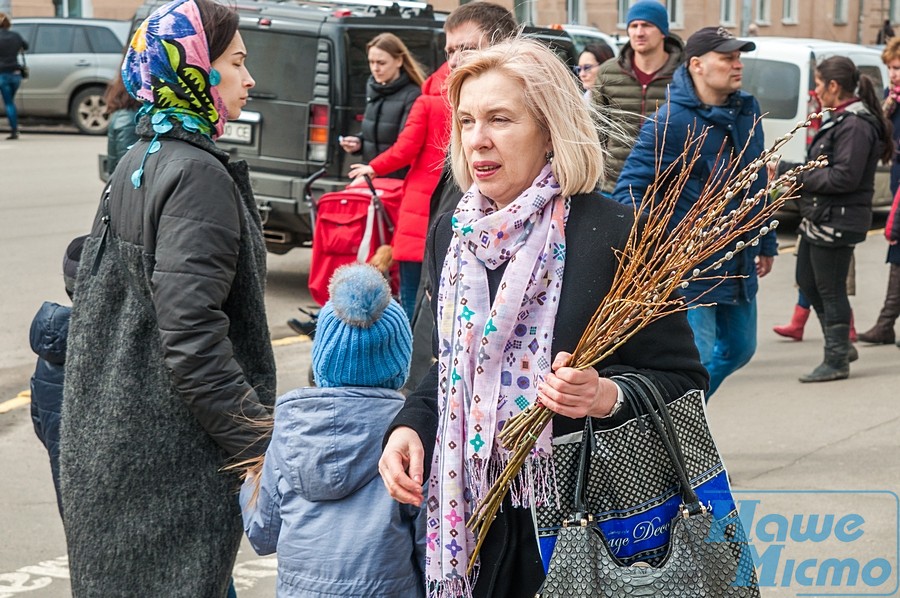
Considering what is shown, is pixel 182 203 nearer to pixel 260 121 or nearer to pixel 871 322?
pixel 260 121

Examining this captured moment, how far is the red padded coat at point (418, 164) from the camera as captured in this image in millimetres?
6895

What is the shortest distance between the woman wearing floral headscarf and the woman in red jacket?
3631 millimetres

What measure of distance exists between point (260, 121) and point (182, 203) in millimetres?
6945

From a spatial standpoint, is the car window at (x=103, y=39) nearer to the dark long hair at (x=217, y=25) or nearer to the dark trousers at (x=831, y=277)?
the dark trousers at (x=831, y=277)

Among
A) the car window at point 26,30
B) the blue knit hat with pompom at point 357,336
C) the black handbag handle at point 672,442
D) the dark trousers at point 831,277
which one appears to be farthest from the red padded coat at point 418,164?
the car window at point 26,30

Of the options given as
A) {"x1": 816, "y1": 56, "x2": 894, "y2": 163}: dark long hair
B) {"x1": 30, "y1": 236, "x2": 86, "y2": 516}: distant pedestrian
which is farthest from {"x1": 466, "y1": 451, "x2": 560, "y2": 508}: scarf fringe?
{"x1": 816, "y1": 56, "x2": 894, "y2": 163}: dark long hair

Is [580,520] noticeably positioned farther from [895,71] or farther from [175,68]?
[895,71]

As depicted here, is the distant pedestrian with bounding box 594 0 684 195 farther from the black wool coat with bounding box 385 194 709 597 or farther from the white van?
the white van

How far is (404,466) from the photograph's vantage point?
266 centimetres

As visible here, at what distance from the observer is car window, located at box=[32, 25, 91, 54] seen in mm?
21750

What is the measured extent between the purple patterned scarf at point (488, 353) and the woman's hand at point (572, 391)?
0.43 feet

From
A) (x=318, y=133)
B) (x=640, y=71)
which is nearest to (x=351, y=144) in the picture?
(x=318, y=133)

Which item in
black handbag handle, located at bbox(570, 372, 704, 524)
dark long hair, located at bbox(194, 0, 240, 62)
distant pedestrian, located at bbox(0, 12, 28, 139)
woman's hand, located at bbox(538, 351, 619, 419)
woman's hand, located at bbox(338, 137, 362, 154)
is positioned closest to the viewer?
woman's hand, located at bbox(538, 351, 619, 419)

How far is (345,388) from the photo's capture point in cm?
289
